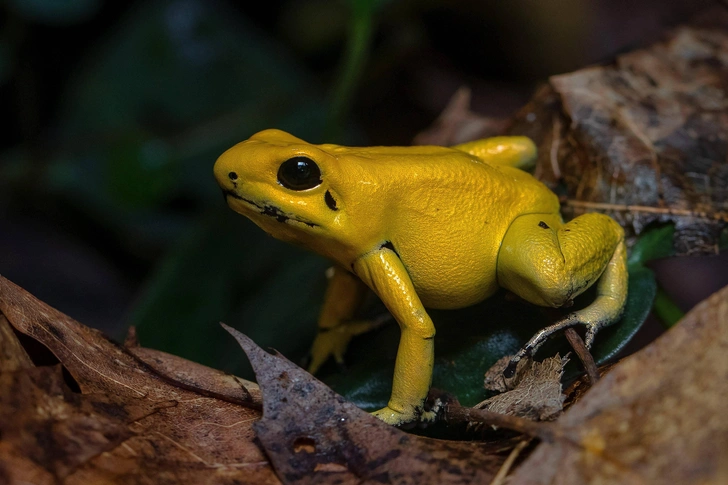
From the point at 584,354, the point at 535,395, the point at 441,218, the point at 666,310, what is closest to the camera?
the point at 535,395

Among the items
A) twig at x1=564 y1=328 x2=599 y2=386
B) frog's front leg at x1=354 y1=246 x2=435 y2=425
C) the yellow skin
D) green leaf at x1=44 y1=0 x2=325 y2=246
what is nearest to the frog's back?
the yellow skin

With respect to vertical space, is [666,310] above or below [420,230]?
below

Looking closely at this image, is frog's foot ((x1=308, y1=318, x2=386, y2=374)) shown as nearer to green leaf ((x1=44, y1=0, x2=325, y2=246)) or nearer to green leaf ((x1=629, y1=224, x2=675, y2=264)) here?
green leaf ((x1=629, y1=224, x2=675, y2=264))

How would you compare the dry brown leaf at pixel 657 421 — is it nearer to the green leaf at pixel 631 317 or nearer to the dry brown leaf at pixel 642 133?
the green leaf at pixel 631 317

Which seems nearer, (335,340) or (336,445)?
(336,445)

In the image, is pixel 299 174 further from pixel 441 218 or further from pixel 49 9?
pixel 49 9

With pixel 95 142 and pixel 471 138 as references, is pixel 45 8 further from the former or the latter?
pixel 471 138

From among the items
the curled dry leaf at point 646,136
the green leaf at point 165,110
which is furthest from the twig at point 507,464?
the green leaf at point 165,110

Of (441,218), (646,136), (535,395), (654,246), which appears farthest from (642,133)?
(535,395)

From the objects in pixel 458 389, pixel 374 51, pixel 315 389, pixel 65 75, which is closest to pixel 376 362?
pixel 458 389
